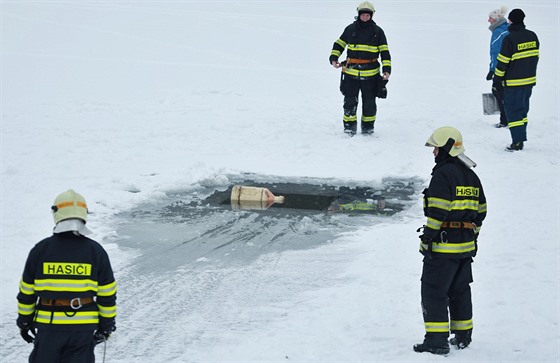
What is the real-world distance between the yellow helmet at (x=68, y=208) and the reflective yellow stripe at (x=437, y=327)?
9.02ft

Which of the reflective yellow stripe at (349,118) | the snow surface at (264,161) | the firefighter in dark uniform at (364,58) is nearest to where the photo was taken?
the snow surface at (264,161)

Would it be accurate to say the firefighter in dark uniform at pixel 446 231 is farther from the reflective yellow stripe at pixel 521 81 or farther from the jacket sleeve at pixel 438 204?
the reflective yellow stripe at pixel 521 81

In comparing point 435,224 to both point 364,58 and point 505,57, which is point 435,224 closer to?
point 505,57

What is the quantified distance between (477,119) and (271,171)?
185 inches

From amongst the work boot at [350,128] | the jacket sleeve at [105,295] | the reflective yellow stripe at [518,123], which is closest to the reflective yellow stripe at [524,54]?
the reflective yellow stripe at [518,123]

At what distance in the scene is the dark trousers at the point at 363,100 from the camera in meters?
13.9

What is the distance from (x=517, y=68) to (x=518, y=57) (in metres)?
0.16

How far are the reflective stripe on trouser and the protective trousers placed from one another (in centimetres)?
732

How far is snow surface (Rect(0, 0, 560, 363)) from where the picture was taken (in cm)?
724

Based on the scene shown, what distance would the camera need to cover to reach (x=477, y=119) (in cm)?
1539

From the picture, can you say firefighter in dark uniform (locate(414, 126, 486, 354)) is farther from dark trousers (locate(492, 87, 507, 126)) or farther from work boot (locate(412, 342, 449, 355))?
dark trousers (locate(492, 87, 507, 126))

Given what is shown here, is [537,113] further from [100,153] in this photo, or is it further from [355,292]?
[355,292]

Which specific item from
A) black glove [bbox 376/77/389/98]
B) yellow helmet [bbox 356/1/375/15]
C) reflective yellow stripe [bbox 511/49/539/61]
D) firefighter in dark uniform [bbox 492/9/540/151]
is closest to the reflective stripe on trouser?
black glove [bbox 376/77/389/98]

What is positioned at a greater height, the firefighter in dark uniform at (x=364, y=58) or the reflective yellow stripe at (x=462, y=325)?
the firefighter in dark uniform at (x=364, y=58)
